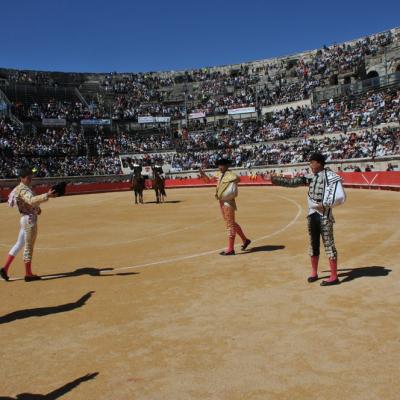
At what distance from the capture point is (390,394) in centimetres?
352

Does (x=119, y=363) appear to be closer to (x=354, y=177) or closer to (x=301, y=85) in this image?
(x=354, y=177)

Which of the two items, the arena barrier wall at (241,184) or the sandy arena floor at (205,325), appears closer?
the sandy arena floor at (205,325)

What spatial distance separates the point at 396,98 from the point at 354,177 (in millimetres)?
10908

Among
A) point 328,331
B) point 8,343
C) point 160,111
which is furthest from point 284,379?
point 160,111

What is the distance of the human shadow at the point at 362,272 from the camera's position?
6.99 m

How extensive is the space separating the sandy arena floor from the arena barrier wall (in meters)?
16.0

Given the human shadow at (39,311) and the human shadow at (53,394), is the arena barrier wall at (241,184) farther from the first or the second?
the human shadow at (53,394)

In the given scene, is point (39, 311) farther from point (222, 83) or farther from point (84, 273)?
point (222, 83)

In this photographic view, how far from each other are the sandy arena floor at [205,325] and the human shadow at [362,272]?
15 millimetres

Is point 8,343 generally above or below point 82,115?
below

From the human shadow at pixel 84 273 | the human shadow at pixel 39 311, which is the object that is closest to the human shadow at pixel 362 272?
the human shadow at pixel 84 273

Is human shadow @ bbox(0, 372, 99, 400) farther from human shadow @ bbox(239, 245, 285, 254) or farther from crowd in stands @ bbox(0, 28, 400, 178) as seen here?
crowd in stands @ bbox(0, 28, 400, 178)

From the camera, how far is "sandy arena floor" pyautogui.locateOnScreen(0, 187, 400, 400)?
386 cm

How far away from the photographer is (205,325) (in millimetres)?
5270
